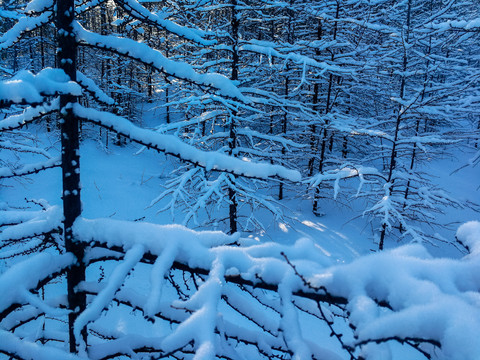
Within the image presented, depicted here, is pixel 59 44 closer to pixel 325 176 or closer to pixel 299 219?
pixel 325 176

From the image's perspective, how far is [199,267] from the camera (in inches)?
63.8

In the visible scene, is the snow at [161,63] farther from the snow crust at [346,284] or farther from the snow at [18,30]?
the snow crust at [346,284]

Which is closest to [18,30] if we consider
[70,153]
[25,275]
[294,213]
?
[70,153]

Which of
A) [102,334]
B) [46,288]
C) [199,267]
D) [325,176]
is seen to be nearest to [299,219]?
[325,176]

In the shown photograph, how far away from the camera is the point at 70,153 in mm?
2082

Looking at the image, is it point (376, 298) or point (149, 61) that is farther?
point (149, 61)

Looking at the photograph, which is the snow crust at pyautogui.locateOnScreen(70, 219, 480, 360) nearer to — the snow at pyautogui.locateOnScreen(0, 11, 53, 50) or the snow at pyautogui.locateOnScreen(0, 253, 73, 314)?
the snow at pyautogui.locateOnScreen(0, 253, 73, 314)

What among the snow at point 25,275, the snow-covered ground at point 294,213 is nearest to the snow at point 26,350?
the snow at point 25,275

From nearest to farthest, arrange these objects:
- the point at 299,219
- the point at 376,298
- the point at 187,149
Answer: the point at 376,298, the point at 187,149, the point at 299,219

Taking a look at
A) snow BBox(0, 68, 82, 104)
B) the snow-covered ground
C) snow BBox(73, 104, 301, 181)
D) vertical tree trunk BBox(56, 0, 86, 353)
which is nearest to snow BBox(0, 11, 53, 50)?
vertical tree trunk BBox(56, 0, 86, 353)

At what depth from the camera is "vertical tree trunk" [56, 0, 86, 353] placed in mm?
1979

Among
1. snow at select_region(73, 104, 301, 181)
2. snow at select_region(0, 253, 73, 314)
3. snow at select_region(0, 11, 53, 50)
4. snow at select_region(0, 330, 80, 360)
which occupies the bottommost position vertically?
snow at select_region(0, 330, 80, 360)

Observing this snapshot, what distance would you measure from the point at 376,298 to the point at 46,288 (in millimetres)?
8507

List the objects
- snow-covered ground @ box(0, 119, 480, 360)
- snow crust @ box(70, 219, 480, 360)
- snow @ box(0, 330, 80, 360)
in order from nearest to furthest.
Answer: snow crust @ box(70, 219, 480, 360)
snow-covered ground @ box(0, 119, 480, 360)
snow @ box(0, 330, 80, 360)
